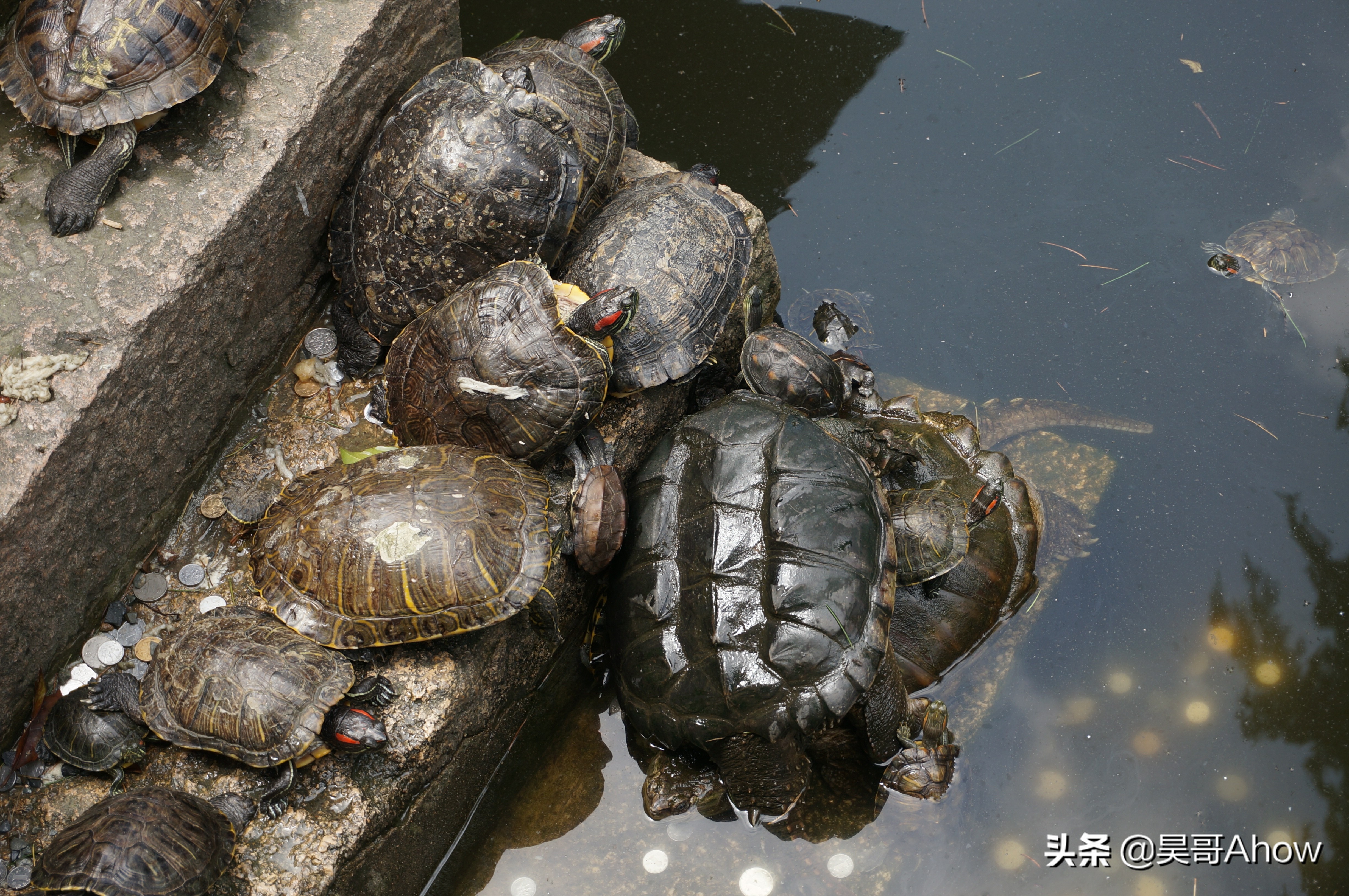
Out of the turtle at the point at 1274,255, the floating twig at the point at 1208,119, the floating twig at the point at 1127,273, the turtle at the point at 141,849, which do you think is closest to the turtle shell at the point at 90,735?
the turtle at the point at 141,849

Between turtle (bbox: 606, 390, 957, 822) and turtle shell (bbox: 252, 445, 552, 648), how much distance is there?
22.2 inches

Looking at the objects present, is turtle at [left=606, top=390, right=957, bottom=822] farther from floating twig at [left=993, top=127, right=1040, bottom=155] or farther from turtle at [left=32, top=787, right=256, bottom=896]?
floating twig at [left=993, top=127, right=1040, bottom=155]

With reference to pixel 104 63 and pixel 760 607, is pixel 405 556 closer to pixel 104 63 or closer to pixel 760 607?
pixel 760 607

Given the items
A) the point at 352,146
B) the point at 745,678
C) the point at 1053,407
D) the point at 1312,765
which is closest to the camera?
the point at 745,678

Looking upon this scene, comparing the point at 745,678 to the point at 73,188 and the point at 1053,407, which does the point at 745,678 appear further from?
the point at 73,188

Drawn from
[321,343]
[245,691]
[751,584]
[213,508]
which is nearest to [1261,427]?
[751,584]

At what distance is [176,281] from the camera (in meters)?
→ 3.85

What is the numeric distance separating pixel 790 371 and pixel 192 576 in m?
2.89

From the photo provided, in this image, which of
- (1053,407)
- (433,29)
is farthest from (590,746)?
(433,29)

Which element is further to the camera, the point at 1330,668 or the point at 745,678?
the point at 1330,668

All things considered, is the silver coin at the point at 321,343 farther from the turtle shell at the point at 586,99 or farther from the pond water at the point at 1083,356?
the pond water at the point at 1083,356

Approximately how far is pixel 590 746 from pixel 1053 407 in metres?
3.02

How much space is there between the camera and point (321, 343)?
4.66 m

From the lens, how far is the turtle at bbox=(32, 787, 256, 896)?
3.21 meters
